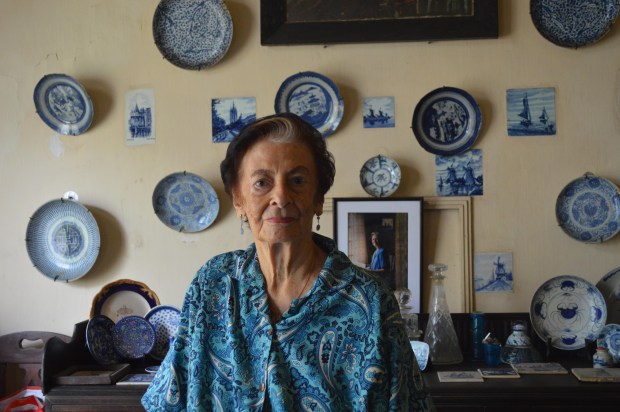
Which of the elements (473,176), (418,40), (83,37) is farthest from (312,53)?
(83,37)

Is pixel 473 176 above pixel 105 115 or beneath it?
beneath

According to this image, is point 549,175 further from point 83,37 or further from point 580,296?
point 83,37

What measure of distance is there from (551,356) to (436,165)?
2.64 feet

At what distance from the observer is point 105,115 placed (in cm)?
229

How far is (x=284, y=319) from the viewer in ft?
3.72

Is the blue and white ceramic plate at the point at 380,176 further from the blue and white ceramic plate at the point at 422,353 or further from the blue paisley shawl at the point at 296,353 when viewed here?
the blue paisley shawl at the point at 296,353

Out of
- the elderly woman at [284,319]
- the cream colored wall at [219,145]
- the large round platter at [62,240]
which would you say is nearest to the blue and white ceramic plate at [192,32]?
the cream colored wall at [219,145]

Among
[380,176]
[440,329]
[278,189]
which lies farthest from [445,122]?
[278,189]

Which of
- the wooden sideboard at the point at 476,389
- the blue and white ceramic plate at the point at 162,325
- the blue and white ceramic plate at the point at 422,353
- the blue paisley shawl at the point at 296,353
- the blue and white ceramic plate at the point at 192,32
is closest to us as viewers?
the blue paisley shawl at the point at 296,353

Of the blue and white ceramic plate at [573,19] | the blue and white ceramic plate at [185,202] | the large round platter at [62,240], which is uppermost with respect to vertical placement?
the blue and white ceramic plate at [573,19]

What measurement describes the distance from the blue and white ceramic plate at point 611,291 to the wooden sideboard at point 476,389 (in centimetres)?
19

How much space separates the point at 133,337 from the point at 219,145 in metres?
0.80

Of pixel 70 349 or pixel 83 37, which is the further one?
pixel 83 37

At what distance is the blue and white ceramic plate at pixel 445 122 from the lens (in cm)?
215
